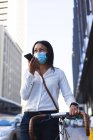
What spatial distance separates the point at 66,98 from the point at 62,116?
407 mm

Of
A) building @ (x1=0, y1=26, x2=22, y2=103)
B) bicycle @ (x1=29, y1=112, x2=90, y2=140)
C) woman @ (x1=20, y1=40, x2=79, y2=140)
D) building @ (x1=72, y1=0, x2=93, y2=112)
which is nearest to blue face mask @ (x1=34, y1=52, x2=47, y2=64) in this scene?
woman @ (x1=20, y1=40, x2=79, y2=140)

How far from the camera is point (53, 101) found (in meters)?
2.72

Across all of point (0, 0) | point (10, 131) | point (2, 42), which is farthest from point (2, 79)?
point (10, 131)

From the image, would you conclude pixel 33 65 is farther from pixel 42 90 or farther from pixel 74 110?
pixel 74 110

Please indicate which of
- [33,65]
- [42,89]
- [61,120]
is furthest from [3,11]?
[61,120]

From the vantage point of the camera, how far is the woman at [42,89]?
2.62 meters

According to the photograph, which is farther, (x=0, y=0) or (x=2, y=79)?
(x=0, y=0)

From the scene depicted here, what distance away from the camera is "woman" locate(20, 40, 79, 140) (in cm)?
262

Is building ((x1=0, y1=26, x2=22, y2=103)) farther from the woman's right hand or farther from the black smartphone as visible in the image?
the black smartphone

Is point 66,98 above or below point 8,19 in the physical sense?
below

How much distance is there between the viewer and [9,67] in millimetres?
99688

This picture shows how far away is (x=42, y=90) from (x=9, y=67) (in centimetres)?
9751

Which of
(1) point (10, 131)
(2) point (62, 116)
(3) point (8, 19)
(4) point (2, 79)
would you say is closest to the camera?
(2) point (62, 116)

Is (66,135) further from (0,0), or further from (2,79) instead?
(0,0)
